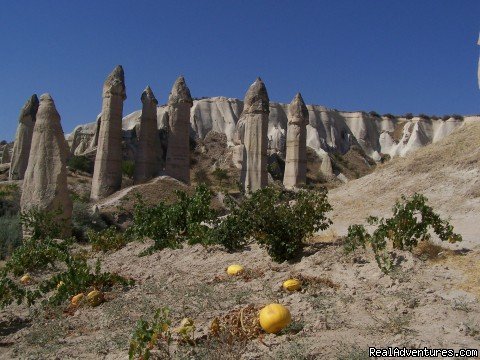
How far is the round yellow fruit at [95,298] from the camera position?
535cm

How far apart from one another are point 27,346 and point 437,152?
1086cm

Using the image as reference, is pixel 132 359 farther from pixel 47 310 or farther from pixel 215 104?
pixel 215 104

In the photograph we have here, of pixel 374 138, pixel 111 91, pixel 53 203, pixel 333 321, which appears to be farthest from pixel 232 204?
pixel 374 138

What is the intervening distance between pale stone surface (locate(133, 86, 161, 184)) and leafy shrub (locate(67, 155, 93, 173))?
766 cm

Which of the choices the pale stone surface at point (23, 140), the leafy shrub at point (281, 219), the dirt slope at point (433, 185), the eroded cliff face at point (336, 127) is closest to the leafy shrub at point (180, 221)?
the leafy shrub at point (281, 219)

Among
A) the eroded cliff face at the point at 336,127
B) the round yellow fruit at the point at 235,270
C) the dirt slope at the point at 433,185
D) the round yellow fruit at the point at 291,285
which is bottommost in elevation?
the round yellow fruit at the point at 291,285

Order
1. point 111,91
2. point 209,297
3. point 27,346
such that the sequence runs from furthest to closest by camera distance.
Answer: point 111,91 < point 209,297 < point 27,346

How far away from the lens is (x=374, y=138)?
205ft

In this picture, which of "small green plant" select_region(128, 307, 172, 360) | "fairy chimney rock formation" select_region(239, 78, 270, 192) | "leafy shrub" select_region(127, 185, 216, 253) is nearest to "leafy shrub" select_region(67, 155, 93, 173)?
"fairy chimney rock formation" select_region(239, 78, 270, 192)

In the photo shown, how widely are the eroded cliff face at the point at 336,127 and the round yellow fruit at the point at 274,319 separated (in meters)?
41.6

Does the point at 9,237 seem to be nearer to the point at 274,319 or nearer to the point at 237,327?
the point at 237,327

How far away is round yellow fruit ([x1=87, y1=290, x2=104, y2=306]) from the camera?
17.6 ft

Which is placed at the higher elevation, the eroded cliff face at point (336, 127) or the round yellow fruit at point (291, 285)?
the eroded cliff face at point (336, 127)

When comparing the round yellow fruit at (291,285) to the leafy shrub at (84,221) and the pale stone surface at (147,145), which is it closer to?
the leafy shrub at (84,221)
